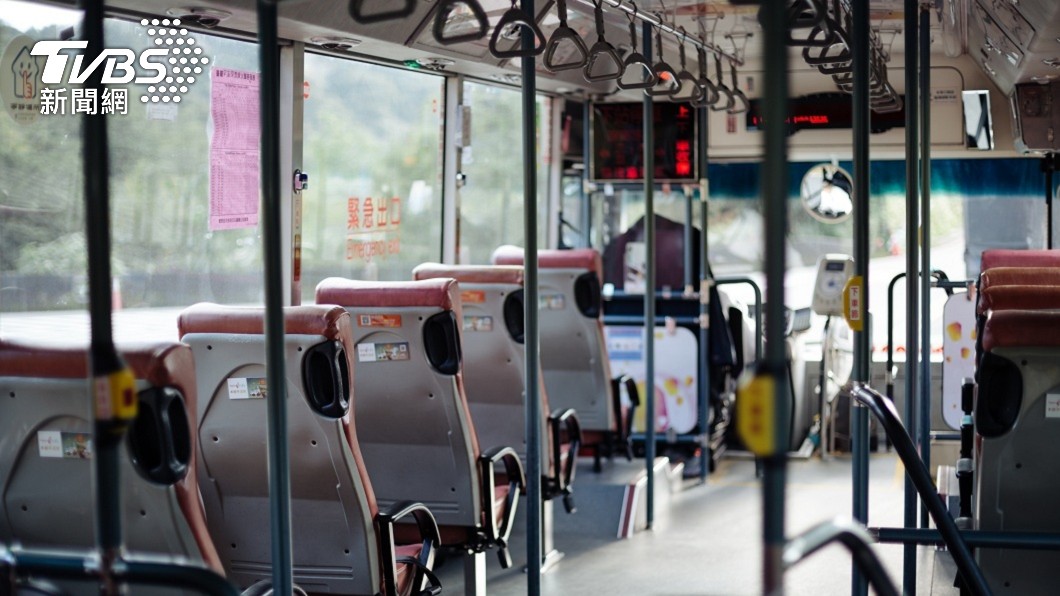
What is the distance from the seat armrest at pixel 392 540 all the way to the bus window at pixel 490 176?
9.60 ft

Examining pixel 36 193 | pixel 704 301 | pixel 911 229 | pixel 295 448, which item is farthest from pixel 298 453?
pixel 704 301

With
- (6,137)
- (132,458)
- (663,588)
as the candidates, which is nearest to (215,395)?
(132,458)

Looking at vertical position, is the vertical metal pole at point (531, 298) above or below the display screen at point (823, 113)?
below

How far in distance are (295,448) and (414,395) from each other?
1020mm

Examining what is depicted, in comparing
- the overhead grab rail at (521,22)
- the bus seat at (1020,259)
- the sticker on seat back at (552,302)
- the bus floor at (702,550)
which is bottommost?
the bus floor at (702,550)

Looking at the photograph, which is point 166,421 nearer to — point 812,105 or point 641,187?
point 641,187

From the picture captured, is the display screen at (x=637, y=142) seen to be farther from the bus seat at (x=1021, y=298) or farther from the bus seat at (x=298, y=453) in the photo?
the bus seat at (x=298, y=453)

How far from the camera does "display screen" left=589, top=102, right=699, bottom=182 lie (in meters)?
7.73

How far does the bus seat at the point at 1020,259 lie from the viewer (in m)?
5.73

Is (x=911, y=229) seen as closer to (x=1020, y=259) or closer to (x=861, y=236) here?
(x=861, y=236)

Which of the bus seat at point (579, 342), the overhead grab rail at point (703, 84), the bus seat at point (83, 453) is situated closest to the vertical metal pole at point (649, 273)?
the overhead grab rail at point (703, 84)

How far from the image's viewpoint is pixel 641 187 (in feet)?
25.9

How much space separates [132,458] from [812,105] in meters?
6.27

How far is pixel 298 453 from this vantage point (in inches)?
140
